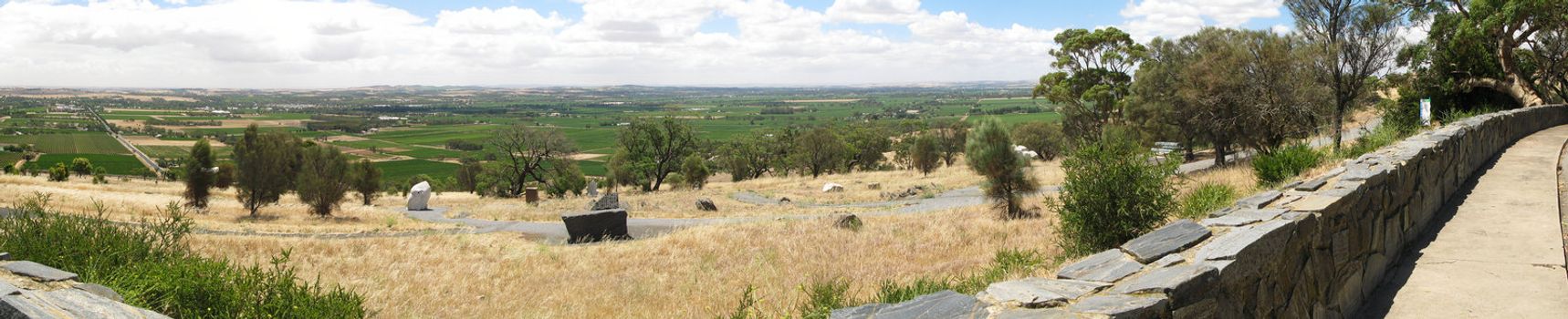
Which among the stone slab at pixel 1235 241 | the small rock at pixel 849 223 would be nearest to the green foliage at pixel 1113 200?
the stone slab at pixel 1235 241

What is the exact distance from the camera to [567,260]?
13.0 m

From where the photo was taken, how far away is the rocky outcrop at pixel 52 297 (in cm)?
365

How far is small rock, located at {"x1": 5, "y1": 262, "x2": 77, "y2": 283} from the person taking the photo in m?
4.84

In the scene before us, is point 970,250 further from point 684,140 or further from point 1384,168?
point 684,140

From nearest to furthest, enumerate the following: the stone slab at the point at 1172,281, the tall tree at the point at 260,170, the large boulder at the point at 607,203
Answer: the stone slab at the point at 1172,281 → the large boulder at the point at 607,203 → the tall tree at the point at 260,170

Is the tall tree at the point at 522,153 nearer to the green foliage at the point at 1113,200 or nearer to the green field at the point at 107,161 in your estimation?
the green foliage at the point at 1113,200

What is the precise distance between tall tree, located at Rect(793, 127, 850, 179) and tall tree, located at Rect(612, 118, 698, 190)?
36.9 ft

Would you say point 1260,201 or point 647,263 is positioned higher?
point 1260,201

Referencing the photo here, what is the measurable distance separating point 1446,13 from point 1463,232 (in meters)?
26.5

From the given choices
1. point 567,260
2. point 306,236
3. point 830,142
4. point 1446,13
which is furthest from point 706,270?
point 830,142

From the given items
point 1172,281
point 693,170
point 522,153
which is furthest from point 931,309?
point 522,153

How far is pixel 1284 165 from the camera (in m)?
11.5

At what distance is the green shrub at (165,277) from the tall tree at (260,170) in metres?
22.1

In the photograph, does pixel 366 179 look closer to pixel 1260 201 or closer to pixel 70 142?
pixel 1260 201
